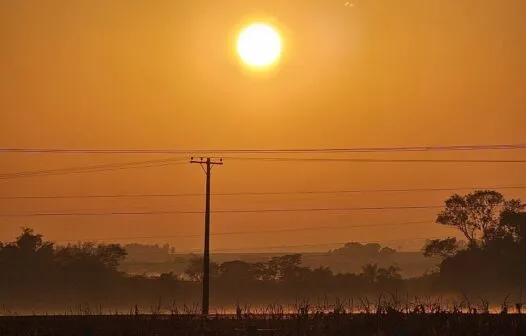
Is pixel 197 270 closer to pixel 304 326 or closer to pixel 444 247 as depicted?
pixel 444 247

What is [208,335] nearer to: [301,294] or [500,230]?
[500,230]

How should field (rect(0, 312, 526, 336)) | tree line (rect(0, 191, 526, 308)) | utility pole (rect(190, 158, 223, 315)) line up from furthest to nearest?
tree line (rect(0, 191, 526, 308)) → utility pole (rect(190, 158, 223, 315)) → field (rect(0, 312, 526, 336))

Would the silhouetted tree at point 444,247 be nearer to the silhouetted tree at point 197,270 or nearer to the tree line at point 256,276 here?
the tree line at point 256,276

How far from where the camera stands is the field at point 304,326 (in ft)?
83.4

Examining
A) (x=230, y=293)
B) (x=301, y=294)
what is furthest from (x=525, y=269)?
(x=230, y=293)

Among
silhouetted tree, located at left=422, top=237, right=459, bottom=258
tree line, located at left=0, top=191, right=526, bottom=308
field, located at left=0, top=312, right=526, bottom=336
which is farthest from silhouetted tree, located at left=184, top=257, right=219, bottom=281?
field, located at left=0, top=312, right=526, bottom=336

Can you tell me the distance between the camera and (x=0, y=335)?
94.2 feet

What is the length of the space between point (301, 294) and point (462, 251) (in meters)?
29.9

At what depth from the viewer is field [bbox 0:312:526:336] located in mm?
25422

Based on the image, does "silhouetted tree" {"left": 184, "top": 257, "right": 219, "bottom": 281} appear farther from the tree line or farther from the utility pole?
the utility pole

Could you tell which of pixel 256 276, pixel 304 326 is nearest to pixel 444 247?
pixel 256 276

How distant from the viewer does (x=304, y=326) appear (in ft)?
88.4

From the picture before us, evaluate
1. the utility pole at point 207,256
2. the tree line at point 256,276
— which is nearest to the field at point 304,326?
the utility pole at point 207,256

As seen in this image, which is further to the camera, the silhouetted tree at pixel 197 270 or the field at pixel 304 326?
the silhouetted tree at pixel 197 270
